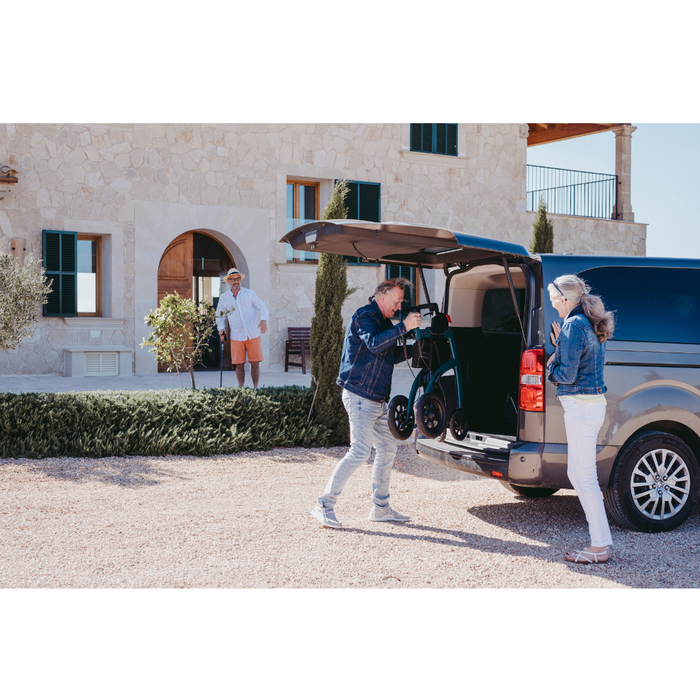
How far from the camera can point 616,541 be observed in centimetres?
539

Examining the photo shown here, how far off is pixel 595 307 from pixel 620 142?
17744 mm

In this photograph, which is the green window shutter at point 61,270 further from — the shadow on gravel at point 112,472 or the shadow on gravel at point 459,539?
the shadow on gravel at point 459,539

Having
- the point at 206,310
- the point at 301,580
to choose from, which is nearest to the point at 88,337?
the point at 206,310

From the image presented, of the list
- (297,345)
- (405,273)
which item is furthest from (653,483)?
(405,273)

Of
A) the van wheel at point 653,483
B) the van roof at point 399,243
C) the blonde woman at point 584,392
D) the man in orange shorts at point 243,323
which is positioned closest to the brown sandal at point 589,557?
the blonde woman at point 584,392

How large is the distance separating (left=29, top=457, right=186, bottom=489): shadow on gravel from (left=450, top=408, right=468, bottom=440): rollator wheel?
296 cm

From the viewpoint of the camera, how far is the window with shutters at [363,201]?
17500 millimetres

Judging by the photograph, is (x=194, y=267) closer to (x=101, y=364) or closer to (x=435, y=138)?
(x=101, y=364)

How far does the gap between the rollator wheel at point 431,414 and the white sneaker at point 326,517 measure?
90 cm

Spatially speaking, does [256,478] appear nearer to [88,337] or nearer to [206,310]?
[206,310]

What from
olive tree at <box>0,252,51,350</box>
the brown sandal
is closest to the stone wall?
olive tree at <box>0,252,51,350</box>

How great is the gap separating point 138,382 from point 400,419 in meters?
8.82

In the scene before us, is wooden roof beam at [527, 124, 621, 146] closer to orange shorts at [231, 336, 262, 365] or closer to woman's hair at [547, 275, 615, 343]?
orange shorts at [231, 336, 262, 365]

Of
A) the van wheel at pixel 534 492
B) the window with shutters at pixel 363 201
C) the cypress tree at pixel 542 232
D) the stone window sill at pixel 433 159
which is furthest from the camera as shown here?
the stone window sill at pixel 433 159
